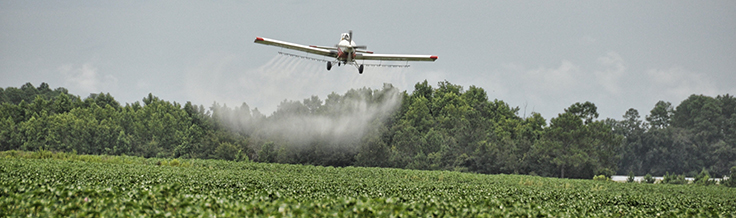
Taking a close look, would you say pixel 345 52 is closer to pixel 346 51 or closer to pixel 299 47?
pixel 346 51

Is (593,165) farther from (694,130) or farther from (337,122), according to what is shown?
(694,130)

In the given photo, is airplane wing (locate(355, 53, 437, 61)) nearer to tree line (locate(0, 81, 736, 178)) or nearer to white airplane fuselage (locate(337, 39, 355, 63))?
white airplane fuselage (locate(337, 39, 355, 63))

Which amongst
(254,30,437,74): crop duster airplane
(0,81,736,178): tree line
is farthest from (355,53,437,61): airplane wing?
(0,81,736,178): tree line

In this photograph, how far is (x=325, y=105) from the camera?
223 feet

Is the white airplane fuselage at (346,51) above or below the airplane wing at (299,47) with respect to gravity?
below

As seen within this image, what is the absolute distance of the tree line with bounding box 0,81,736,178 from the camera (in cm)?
6159

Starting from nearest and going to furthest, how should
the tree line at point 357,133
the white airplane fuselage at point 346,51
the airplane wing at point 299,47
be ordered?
the white airplane fuselage at point 346,51, the airplane wing at point 299,47, the tree line at point 357,133

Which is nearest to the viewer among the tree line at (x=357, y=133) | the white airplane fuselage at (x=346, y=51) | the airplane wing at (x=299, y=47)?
the white airplane fuselage at (x=346, y=51)

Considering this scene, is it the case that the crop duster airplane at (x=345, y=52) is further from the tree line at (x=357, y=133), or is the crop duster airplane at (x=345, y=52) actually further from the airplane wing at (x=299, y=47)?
the tree line at (x=357, y=133)

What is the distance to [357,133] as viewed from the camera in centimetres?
6203

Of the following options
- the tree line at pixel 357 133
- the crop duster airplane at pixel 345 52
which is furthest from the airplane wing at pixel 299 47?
the tree line at pixel 357 133

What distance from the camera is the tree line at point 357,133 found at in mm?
61594

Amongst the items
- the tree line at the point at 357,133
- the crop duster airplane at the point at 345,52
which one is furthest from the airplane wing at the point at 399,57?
the tree line at the point at 357,133

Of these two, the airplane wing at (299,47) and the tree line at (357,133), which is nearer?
the airplane wing at (299,47)
